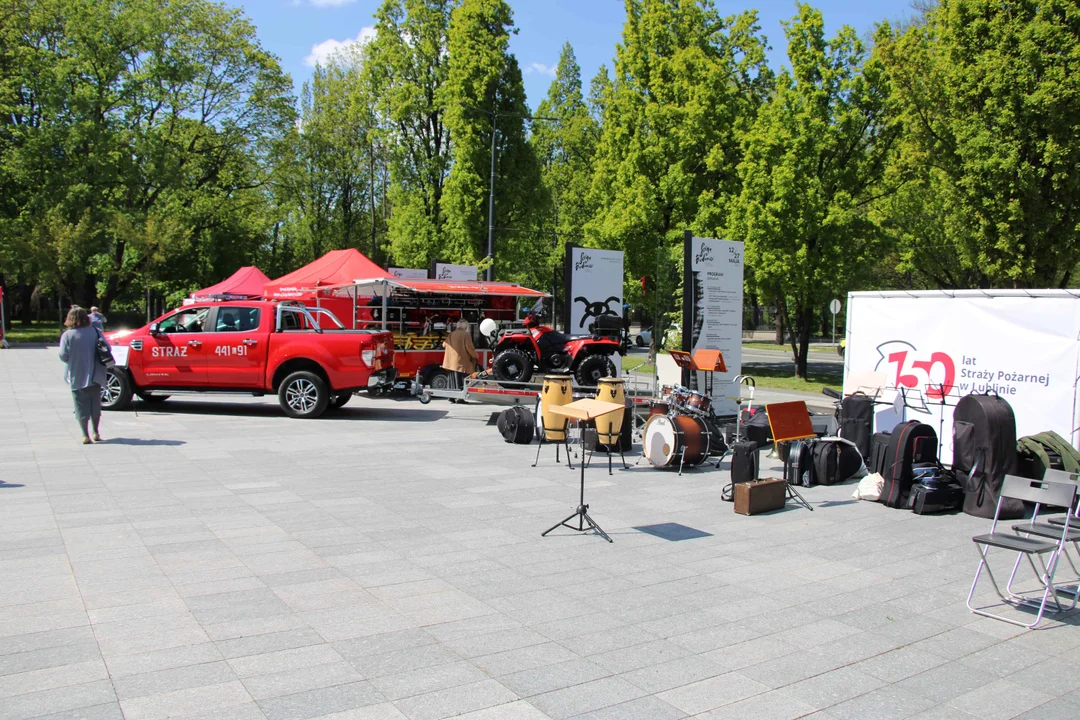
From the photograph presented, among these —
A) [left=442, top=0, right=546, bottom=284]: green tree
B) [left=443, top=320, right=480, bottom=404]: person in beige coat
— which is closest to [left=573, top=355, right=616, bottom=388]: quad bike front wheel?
[left=443, top=320, right=480, bottom=404]: person in beige coat

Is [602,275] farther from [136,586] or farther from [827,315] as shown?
[827,315]

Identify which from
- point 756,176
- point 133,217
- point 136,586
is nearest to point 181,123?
point 133,217

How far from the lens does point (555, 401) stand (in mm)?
11320

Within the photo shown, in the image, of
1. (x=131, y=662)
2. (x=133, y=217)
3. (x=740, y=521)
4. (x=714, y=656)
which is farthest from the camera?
(x=133, y=217)

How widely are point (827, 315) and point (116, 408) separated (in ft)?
201

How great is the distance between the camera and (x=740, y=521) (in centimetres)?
807

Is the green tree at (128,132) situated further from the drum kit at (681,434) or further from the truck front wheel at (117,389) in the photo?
the drum kit at (681,434)

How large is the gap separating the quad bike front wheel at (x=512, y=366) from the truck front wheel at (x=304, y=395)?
346 cm

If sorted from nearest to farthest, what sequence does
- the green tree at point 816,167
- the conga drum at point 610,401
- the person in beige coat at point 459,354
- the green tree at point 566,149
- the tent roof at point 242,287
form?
the conga drum at point 610,401, the person in beige coat at point 459,354, the green tree at point 816,167, the tent roof at point 242,287, the green tree at point 566,149

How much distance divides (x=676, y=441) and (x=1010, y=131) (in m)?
14.7

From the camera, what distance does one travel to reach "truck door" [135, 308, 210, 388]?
47.1 feet

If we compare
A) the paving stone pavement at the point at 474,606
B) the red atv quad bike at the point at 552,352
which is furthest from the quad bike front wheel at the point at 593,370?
the paving stone pavement at the point at 474,606

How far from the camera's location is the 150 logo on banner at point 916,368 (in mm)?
10781

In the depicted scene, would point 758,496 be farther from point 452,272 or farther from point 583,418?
point 452,272
